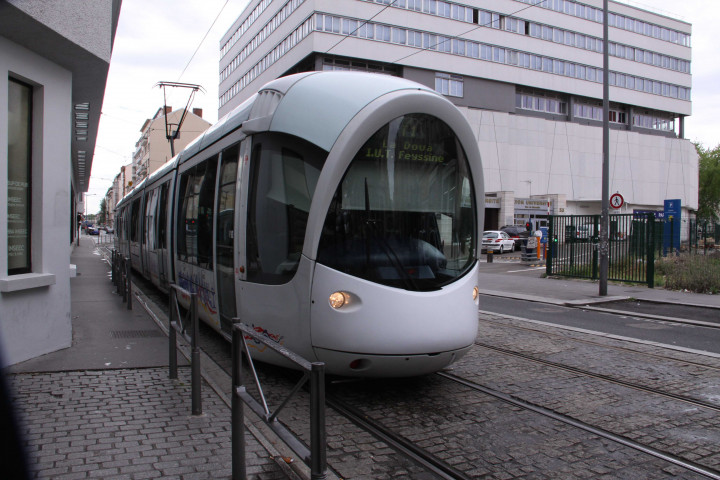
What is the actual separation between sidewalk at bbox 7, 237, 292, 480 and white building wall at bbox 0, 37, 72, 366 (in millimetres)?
325

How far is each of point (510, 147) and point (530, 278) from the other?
33.3 meters

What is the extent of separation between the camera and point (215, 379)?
6102 millimetres

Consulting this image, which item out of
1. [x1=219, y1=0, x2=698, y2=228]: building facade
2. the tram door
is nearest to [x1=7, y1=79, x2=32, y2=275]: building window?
the tram door

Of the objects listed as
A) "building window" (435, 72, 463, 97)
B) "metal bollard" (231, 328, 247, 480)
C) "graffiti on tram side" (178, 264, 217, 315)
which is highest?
"building window" (435, 72, 463, 97)

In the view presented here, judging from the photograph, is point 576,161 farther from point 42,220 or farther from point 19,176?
point 19,176

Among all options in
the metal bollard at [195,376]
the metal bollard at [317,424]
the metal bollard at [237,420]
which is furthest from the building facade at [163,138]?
the metal bollard at [317,424]

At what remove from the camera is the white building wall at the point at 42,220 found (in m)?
6.27

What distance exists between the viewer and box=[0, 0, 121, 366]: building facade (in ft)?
20.5

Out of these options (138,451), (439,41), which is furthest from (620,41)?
(138,451)

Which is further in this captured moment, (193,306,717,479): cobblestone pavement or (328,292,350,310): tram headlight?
(328,292,350,310): tram headlight

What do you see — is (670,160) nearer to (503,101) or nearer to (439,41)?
(503,101)

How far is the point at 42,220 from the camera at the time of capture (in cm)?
690

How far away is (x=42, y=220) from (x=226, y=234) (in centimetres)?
236

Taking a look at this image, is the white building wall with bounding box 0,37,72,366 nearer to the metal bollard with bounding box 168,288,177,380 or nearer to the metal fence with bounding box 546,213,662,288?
the metal bollard with bounding box 168,288,177,380
